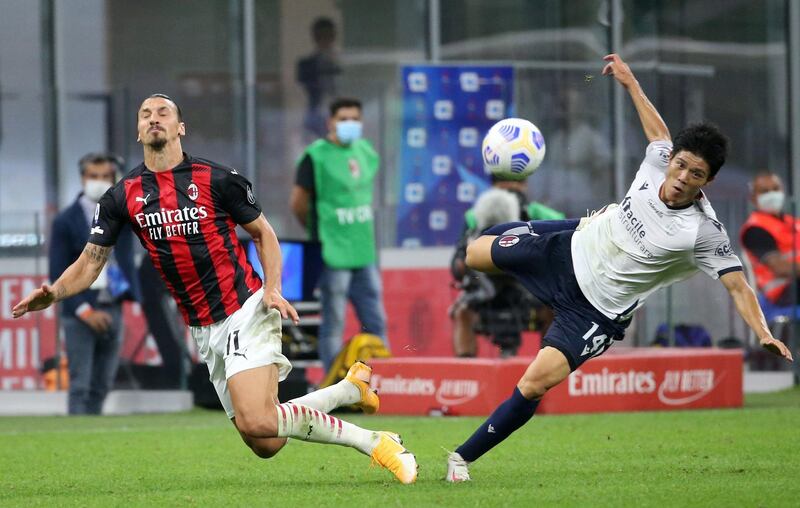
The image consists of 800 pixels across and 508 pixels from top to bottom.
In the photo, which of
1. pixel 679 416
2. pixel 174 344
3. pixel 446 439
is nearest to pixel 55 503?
pixel 446 439

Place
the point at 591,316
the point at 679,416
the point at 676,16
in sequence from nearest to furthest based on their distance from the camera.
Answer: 1. the point at 591,316
2. the point at 679,416
3. the point at 676,16

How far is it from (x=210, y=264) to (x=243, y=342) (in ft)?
1.55

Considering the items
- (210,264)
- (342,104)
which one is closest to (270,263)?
(210,264)

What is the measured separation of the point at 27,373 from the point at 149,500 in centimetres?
815

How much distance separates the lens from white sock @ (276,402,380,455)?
26.8 ft

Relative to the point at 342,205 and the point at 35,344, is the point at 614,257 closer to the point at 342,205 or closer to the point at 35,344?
the point at 342,205

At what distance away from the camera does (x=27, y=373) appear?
15.7 metres

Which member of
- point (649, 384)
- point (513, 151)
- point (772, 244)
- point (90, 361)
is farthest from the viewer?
point (772, 244)

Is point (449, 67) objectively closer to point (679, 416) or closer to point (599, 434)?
point (679, 416)

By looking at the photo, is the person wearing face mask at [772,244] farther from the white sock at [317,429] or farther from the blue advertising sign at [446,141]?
the white sock at [317,429]

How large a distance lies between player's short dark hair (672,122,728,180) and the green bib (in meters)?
6.80

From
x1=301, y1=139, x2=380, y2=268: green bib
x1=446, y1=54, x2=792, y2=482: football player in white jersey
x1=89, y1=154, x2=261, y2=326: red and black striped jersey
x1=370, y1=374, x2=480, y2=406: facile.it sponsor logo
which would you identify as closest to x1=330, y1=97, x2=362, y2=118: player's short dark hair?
x1=301, y1=139, x2=380, y2=268: green bib

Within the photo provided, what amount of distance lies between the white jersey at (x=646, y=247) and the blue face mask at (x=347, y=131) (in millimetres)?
6513

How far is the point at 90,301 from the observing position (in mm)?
14703
